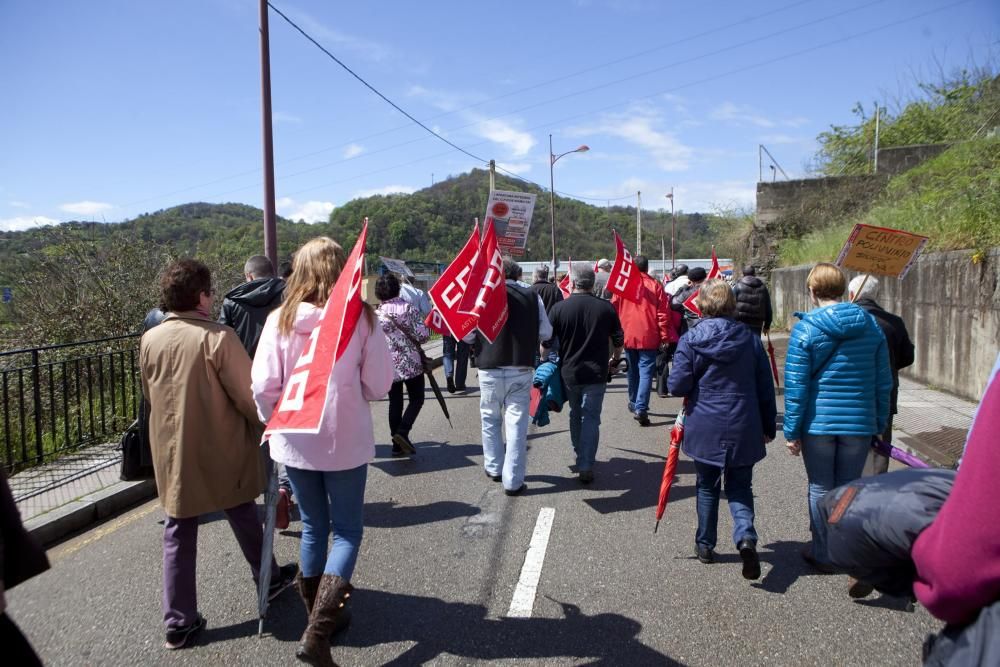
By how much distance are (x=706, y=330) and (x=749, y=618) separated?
1627 mm

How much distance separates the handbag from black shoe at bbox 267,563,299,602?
1.03m

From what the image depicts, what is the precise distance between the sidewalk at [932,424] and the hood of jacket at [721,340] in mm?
2979

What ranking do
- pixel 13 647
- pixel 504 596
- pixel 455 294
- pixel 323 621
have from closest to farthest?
pixel 13 647 → pixel 323 621 → pixel 504 596 → pixel 455 294

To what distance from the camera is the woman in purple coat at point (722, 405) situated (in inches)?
156

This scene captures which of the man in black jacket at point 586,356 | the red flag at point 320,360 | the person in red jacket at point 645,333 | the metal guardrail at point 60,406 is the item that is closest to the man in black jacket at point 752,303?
the person in red jacket at point 645,333

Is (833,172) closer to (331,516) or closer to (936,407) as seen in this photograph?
(936,407)

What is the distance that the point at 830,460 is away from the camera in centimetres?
377

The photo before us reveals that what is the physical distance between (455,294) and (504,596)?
2508mm

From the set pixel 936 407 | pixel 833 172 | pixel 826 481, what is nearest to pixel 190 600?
pixel 826 481

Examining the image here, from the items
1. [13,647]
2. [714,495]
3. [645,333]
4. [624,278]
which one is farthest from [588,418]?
[13,647]

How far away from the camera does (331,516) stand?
3.13 m

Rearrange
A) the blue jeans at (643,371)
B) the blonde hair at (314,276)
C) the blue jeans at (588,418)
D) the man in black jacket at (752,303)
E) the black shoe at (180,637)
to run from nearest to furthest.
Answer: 1. the blonde hair at (314,276)
2. the black shoe at (180,637)
3. the blue jeans at (588,418)
4. the man in black jacket at (752,303)
5. the blue jeans at (643,371)

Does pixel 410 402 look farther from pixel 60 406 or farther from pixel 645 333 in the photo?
pixel 60 406

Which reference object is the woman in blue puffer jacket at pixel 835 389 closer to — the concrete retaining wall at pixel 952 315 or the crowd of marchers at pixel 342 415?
the crowd of marchers at pixel 342 415
